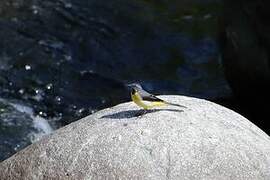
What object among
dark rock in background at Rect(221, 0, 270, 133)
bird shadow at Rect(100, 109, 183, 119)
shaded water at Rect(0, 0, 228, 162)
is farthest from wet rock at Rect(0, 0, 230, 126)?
bird shadow at Rect(100, 109, 183, 119)

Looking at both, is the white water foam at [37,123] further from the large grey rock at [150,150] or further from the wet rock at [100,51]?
the large grey rock at [150,150]

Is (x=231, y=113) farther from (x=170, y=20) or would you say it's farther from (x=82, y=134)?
(x=170, y=20)

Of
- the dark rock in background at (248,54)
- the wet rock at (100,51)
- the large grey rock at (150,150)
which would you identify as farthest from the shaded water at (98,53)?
the large grey rock at (150,150)

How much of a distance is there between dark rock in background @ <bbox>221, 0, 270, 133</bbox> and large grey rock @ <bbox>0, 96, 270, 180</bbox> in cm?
284

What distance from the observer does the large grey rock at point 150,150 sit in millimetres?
5527

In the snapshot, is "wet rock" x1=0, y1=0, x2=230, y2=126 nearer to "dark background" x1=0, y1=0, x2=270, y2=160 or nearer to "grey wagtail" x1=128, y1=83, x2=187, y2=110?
"dark background" x1=0, y1=0, x2=270, y2=160

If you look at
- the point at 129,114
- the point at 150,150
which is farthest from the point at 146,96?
the point at 150,150

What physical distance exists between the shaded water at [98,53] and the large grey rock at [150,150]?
121 inches

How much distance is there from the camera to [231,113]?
6262 millimetres

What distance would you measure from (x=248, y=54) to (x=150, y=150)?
145 inches

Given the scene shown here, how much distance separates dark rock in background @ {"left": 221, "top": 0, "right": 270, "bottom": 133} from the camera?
8.73 metres

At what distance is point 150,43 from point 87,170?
6000mm

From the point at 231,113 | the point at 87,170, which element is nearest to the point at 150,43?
the point at 231,113

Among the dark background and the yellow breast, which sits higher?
the yellow breast
